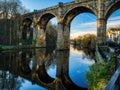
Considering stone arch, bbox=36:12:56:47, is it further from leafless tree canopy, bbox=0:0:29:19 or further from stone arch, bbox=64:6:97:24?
stone arch, bbox=64:6:97:24

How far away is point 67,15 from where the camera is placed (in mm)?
Answer: 41156

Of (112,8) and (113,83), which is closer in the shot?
(113,83)

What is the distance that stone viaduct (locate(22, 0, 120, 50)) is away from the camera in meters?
32.0

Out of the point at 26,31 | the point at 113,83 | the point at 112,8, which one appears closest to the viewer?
the point at 113,83

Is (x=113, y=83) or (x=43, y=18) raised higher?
(x=43, y=18)

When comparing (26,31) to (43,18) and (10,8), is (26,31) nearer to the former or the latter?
(43,18)

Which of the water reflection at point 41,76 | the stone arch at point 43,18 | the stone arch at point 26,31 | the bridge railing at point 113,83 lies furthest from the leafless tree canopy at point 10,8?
the bridge railing at point 113,83

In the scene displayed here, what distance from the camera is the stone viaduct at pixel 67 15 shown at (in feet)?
105

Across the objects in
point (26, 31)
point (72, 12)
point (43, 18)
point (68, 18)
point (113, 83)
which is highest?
point (72, 12)

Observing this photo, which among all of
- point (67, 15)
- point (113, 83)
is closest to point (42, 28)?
point (67, 15)

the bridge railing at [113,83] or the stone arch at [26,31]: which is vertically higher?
the stone arch at [26,31]

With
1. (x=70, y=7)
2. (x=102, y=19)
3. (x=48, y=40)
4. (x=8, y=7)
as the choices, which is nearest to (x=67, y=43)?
(x=70, y=7)

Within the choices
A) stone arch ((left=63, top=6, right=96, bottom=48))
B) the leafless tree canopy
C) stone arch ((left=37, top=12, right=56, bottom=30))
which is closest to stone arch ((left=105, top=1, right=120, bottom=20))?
stone arch ((left=63, top=6, right=96, bottom=48))

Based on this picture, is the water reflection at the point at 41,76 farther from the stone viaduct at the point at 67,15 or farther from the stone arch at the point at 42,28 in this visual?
the stone arch at the point at 42,28
